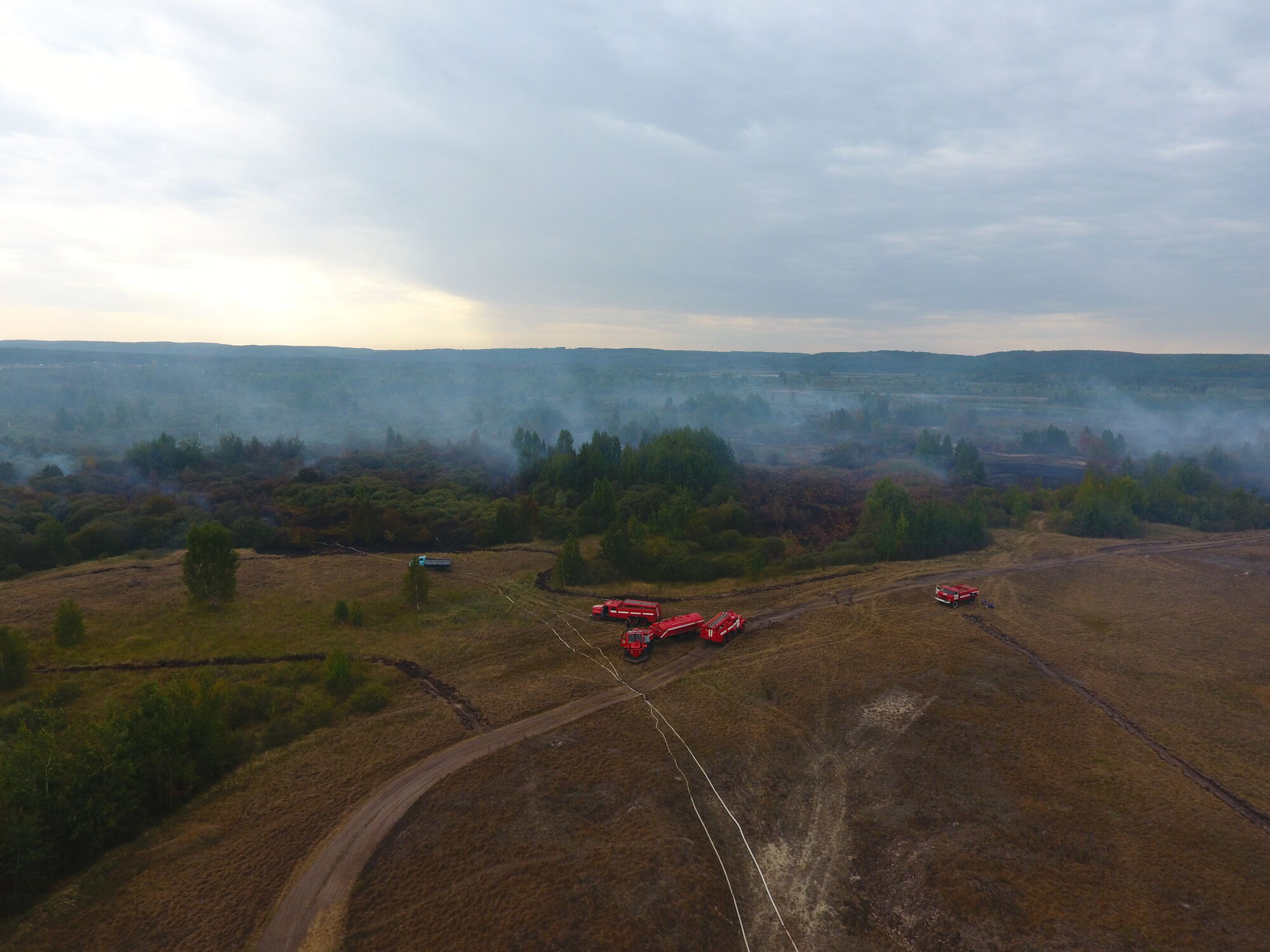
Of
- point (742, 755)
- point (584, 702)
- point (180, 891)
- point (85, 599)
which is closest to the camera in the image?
point (180, 891)

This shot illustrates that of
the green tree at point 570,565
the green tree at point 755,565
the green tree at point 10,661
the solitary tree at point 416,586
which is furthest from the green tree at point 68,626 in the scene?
the green tree at point 755,565

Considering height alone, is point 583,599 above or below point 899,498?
below

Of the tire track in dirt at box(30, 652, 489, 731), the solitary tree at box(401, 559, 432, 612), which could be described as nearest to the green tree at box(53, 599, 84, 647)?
the tire track in dirt at box(30, 652, 489, 731)

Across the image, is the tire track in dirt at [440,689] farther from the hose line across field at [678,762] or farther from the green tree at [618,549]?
the green tree at [618,549]

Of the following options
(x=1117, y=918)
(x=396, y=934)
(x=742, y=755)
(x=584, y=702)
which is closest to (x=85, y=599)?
(x=584, y=702)

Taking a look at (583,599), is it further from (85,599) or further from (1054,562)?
(1054,562)

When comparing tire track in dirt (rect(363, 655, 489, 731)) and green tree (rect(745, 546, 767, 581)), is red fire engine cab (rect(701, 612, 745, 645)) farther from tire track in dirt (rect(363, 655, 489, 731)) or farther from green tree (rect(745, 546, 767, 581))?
tire track in dirt (rect(363, 655, 489, 731))

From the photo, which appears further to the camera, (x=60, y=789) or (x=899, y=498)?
(x=899, y=498)
